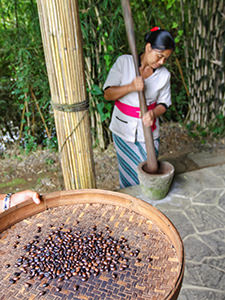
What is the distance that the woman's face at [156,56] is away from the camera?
2.22 m

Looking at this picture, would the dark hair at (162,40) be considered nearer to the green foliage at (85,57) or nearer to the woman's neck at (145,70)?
the woman's neck at (145,70)

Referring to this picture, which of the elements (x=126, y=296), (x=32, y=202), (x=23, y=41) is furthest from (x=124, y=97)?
(x=23, y=41)

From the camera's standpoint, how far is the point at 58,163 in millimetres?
4254

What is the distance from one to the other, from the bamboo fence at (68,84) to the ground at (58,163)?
1.85m

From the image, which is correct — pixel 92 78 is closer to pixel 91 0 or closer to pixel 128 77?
pixel 91 0

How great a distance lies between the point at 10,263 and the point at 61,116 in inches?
36.0

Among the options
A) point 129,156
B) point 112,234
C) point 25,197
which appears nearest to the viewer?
point 112,234

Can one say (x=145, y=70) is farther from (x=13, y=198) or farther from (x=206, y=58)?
(x=206, y=58)

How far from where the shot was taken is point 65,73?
1.72m

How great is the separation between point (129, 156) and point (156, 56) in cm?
101

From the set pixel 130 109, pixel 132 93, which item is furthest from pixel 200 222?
pixel 132 93

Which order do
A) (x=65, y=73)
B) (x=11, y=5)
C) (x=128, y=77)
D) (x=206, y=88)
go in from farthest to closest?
1. (x=206, y=88)
2. (x=11, y=5)
3. (x=128, y=77)
4. (x=65, y=73)

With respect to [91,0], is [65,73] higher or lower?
lower

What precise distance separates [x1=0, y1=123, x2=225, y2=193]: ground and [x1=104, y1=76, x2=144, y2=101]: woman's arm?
1.61 metres
